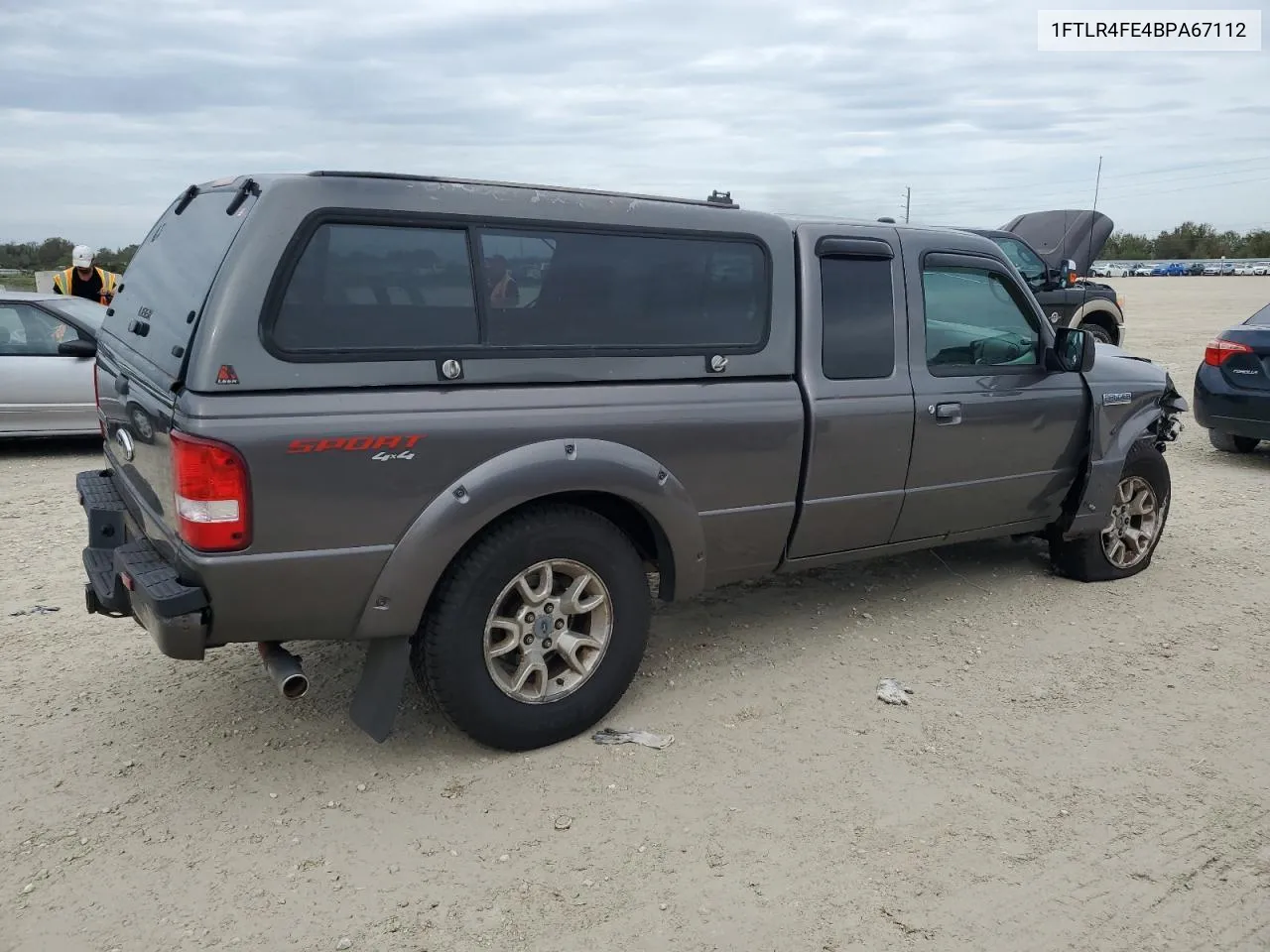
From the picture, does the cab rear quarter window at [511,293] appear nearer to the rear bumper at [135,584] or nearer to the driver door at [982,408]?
the rear bumper at [135,584]

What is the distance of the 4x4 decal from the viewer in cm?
311

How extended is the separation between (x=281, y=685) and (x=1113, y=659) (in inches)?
142

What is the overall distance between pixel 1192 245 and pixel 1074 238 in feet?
236

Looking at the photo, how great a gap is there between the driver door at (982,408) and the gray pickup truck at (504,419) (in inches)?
0.8

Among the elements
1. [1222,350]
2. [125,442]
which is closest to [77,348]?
[125,442]

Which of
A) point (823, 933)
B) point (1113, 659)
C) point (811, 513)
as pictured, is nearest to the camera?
point (823, 933)

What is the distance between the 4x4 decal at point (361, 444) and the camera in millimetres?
3113

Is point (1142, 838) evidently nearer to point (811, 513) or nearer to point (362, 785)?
point (811, 513)

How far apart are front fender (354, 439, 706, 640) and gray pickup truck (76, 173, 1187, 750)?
0.01 meters

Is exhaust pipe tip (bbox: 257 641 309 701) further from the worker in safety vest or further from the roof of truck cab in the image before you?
the worker in safety vest

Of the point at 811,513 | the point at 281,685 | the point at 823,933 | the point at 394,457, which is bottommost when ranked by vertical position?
the point at 823,933

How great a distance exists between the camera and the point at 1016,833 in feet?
10.8

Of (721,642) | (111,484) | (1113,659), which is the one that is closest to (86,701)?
(111,484)

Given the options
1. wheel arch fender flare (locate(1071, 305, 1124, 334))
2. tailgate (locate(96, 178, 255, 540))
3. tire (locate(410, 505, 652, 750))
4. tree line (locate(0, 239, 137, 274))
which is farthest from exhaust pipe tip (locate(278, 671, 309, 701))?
tree line (locate(0, 239, 137, 274))
